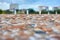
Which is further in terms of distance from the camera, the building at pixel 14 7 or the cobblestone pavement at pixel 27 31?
the building at pixel 14 7

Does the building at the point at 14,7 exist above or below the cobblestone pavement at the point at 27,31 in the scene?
above

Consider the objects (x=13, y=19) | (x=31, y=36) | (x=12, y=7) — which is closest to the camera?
(x=31, y=36)

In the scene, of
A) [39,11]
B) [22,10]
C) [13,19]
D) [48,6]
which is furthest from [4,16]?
[48,6]

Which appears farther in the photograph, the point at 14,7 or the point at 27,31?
the point at 14,7

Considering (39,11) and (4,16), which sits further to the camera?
(39,11)

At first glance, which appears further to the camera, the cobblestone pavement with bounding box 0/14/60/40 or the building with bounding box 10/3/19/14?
the building with bounding box 10/3/19/14

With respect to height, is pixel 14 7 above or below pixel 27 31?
above

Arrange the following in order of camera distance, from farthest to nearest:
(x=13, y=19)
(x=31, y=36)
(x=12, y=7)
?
(x=12, y=7) < (x=13, y=19) < (x=31, y=36)

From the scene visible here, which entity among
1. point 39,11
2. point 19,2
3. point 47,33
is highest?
point 19,2

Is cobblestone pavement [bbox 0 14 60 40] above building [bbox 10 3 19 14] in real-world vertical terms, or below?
below

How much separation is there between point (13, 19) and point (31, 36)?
0.45m

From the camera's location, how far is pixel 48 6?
1342mm

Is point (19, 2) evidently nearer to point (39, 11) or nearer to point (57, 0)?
point (39, 11)

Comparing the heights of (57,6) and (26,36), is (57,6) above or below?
above
